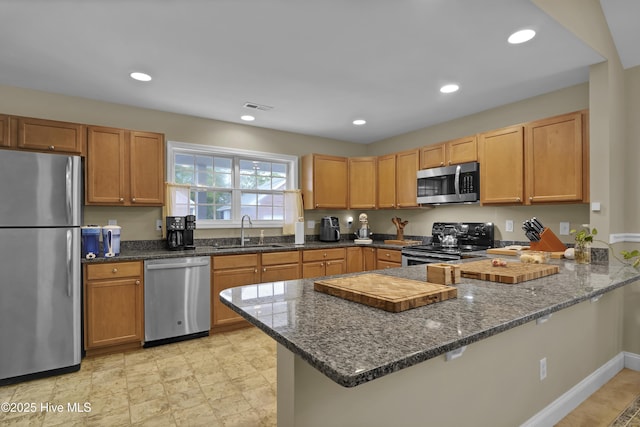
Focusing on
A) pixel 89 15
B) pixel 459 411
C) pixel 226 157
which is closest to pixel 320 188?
pixel 226 157

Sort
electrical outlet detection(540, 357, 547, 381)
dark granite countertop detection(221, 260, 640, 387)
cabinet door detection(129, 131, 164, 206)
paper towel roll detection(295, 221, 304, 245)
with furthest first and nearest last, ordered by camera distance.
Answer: paper towel roll detection(295, 221, 304, 245)
cabinet door detection(129, 131, 164, 206)
electrical outlet detection(540, 357, 547, 381)
dark granite countertop detection(221, 260, 640, 387)

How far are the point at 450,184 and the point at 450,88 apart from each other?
1111 millimetres

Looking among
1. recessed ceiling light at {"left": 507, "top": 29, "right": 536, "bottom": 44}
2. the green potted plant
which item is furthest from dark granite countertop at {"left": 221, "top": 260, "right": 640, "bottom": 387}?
recessed ceiling light at {"left": 507, "top": 29, "right": 536, "bottom": 44}

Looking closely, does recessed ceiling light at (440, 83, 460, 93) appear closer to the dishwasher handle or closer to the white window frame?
the white window frame

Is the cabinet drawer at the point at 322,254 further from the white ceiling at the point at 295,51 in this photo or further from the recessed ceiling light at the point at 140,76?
the recessed ceiling light at the point at 140,76

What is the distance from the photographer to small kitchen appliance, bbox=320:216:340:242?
15.4 ft

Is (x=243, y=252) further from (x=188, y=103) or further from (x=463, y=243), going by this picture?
(x=463, y=243)

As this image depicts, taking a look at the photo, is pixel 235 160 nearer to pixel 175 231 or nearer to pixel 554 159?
pixel 175 231

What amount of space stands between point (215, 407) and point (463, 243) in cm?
310

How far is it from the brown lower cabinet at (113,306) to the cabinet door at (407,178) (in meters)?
3.16

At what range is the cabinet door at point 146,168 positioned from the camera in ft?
11.2

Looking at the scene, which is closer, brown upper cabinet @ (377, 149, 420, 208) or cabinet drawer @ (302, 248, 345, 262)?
cabinet drawer @ (302, 248, 345, 262)

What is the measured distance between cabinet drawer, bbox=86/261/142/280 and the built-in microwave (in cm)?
322

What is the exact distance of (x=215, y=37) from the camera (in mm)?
2260
